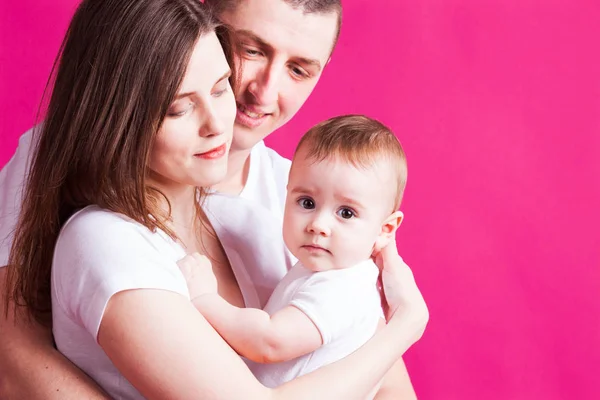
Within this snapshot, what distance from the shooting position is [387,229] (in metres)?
2.29

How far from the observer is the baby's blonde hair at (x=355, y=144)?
2.13m

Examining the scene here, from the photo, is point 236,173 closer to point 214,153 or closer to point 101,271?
point 214,153

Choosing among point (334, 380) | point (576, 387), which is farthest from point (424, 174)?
point (334, 380)

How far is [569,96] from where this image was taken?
12.7 feet

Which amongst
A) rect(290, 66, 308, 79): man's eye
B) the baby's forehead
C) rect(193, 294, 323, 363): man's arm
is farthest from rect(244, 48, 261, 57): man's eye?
rect(193, 294, 323, 363): man's arm

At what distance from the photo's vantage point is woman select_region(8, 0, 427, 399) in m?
1.74

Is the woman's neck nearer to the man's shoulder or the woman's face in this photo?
the woman's face

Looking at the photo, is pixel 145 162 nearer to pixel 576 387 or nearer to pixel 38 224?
pixel 38 224

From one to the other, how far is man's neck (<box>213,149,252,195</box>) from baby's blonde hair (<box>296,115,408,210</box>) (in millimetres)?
581

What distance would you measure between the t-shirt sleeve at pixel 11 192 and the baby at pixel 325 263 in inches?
24.5

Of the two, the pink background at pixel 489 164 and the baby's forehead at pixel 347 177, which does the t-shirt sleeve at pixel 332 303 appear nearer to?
the baby's forehead at pixel 347 177

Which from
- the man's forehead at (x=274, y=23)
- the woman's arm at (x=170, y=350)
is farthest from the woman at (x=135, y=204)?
the man's forehead at (x=274, y=23)

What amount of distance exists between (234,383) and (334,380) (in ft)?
0.82

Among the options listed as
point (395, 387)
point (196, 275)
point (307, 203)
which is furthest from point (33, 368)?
point (395, 387)
